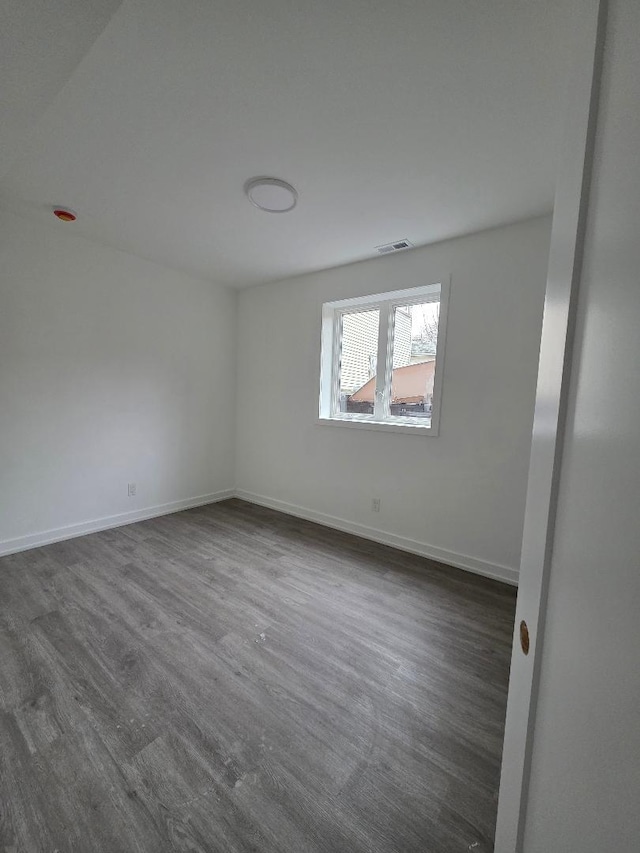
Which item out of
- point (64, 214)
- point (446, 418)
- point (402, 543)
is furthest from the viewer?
point (402, 543)

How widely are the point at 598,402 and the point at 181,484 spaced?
3773 millimetres

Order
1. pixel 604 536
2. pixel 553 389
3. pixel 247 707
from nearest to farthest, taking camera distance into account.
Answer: pixel 604 536 < pixel 553 389 < pixel 247 707

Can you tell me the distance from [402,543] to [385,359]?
1.62 meters

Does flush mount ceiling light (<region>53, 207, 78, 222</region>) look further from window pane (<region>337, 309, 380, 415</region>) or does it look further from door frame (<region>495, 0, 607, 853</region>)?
door frame (<region>495, 0, 607, 853</region>)

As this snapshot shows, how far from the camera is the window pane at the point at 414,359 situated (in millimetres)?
2744

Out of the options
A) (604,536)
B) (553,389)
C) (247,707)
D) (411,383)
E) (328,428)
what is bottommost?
(247,707)

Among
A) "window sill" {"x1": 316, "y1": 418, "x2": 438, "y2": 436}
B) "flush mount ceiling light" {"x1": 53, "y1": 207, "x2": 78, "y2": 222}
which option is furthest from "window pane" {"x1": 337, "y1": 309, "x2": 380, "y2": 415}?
"flush mount ceiling light" {"x1": 53, "y1": 207, "x2": 78, "y2": 222}

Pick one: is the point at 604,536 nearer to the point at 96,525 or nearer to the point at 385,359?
the point at 385,359

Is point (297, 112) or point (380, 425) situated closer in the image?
point (297, 112)

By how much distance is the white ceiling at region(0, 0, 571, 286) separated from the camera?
3.57ft

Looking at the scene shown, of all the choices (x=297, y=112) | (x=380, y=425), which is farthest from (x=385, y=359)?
(x=297, y=112)

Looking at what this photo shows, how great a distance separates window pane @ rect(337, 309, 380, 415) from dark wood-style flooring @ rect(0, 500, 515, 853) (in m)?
1.54

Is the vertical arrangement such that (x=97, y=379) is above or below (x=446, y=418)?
above

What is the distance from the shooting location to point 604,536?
0.39m
